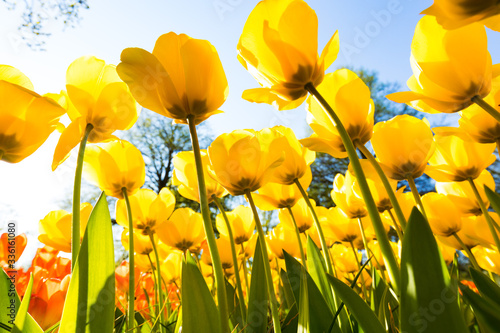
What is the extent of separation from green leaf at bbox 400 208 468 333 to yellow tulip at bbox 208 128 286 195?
36 cm

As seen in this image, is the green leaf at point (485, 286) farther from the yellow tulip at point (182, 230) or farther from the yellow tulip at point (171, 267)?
the yellow tulip at point (171, 267)

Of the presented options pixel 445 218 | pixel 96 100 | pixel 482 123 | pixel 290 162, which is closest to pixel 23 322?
pixel 96 100

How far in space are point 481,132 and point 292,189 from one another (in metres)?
0.50

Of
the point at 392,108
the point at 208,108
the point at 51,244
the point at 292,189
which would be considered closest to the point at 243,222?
the point at 292,189

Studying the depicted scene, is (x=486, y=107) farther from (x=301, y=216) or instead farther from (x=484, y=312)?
(x=301, y=216)

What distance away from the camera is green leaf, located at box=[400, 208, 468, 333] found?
A: 0.34 meters

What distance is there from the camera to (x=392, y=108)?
1051 cm

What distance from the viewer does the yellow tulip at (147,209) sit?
3.40 ft

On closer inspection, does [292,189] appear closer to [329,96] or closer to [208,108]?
[329,96]

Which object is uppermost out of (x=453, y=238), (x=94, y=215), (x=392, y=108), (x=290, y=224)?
(x=392, y=108)

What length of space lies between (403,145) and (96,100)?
0.62 metres

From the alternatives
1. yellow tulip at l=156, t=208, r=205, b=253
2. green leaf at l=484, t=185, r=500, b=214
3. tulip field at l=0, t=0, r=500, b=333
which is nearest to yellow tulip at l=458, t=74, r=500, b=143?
tulip field at l=0, t=0, r=500, b=333

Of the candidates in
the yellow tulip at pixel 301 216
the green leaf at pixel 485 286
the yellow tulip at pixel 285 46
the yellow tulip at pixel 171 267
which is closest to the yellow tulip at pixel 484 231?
the green leaf at pixel 485 286

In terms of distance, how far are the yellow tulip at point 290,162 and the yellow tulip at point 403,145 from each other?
0.70 feet
